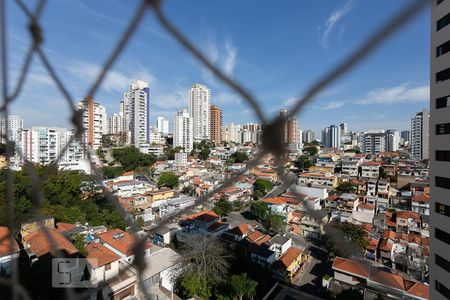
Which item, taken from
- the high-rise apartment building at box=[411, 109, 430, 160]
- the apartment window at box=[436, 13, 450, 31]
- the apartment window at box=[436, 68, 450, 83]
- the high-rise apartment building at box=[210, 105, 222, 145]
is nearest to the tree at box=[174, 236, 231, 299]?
the apartment window at box=[436, 68, 450, 83]

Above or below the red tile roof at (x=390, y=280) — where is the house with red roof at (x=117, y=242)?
above

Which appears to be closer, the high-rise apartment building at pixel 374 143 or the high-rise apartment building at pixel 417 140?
the high-rise apartment building at pixel 417 140

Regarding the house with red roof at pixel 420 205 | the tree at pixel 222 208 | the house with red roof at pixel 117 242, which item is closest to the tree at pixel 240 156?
the tree at pixel 222 208

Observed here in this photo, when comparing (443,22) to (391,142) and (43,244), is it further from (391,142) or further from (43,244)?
(391,142)

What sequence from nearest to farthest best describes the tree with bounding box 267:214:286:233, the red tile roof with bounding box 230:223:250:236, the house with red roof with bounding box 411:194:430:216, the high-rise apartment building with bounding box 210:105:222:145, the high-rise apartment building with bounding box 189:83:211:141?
the red tile roof with bounding box 230:223:250:236 → the tree with bounding box 267:214:286:233 → the house with red roof with bounding box 411:194:430:216 → the high-rise apartment building with bounding box 189:83:211:141 → the high-rise apartment building with bounding box 210:105:222:145

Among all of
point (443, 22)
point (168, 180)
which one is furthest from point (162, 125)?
point (443, 22)

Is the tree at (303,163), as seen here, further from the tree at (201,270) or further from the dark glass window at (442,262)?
the dark glass window at (442,262)

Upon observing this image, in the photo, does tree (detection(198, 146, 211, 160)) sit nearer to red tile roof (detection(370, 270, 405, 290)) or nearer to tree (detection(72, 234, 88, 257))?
tree (detection(72, 234, 88, 257))

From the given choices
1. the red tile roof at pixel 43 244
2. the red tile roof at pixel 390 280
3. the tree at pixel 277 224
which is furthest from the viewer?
the tree at pixel 277 224
